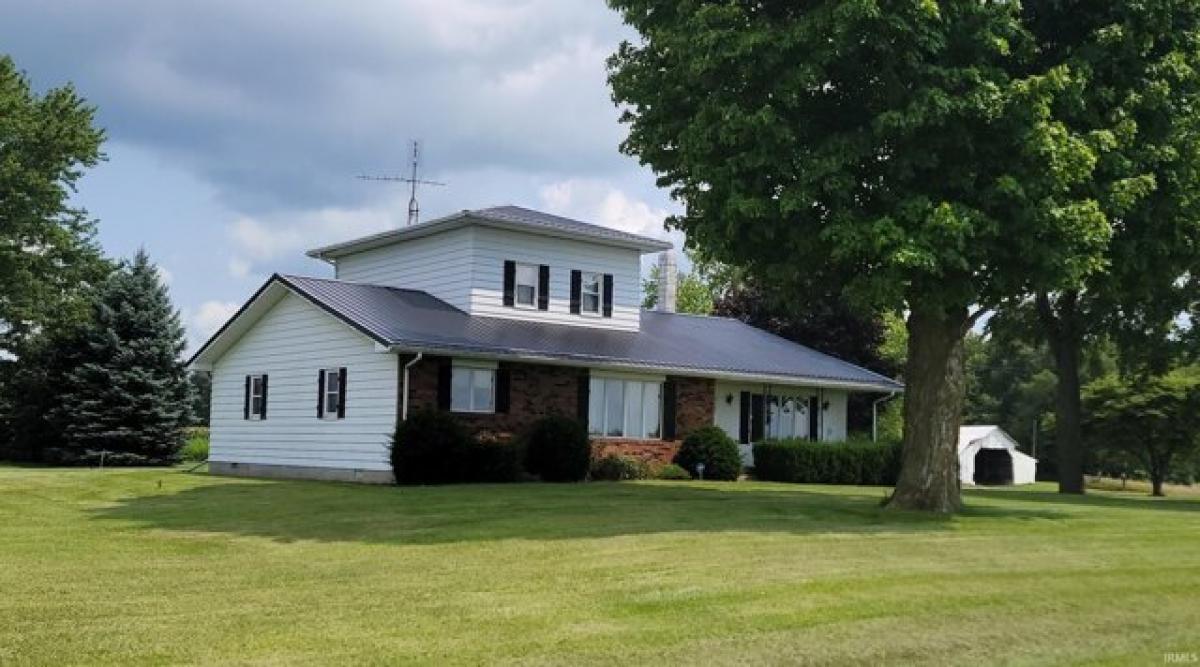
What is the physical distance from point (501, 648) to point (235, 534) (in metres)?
7.99

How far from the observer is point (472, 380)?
2769 centimetres

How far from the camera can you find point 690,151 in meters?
18.6

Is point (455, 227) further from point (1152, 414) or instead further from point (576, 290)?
point (1152, 414)

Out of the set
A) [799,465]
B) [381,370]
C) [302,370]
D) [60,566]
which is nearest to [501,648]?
[60,566]

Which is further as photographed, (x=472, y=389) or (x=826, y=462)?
(x=826, y=462)

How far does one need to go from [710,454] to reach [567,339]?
183 inches

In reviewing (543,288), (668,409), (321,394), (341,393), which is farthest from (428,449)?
(668,409)

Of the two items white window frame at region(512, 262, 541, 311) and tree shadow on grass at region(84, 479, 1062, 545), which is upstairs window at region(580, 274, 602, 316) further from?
tree shadow on grass at region(84, 479, 1062, 545)

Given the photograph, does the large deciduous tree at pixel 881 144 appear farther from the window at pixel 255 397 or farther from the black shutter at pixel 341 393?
the window at pixel 255 397

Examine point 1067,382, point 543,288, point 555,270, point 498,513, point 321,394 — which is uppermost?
point 555,270

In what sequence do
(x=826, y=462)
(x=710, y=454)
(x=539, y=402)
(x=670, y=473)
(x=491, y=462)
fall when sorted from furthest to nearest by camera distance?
1. (x=826, y=462)
2. (x=710, y=454)
3. (x=670, y=473)
4. (x=539, y=402)
5. (x=491, y=462)

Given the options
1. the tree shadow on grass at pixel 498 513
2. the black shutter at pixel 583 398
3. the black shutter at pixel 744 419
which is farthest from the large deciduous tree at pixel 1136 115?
the black shutter at pixel 744 419

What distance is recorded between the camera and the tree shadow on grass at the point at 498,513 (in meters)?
15.9

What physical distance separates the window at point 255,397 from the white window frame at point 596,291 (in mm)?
8457
